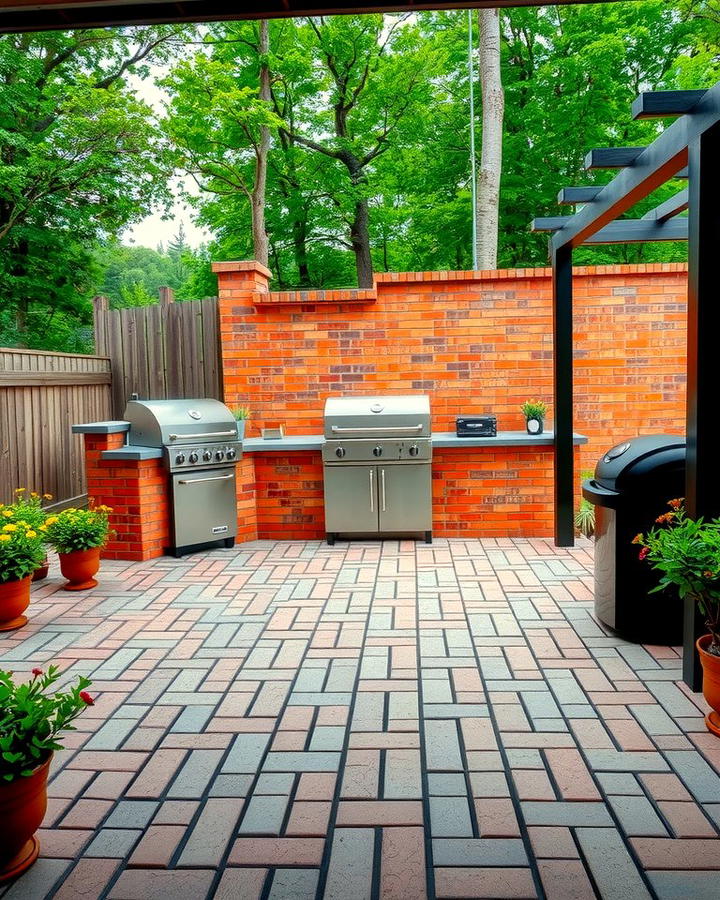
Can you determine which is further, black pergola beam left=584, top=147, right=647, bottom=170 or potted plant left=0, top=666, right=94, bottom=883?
black pergola beam left=584, top=147, right=647, bottom=170

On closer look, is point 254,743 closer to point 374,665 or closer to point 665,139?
point 374,665

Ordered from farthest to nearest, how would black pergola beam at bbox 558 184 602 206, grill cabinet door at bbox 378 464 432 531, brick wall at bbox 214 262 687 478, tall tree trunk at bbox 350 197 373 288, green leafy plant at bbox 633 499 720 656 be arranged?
tall tree trunk at bbox 350 197 373 288
brick wall at bbox 214 262 687 478
grill cabinet door at bbox 378 464 432 531
black pergola beam at bbox 558 184 602 206
green leafy plant at bbox 633 499 720 656

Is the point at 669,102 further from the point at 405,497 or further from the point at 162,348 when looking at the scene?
the point at 162,348

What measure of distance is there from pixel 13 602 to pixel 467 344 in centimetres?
432

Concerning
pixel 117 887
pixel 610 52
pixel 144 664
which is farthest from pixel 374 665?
pixel 610 52

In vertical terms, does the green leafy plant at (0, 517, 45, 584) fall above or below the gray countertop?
below

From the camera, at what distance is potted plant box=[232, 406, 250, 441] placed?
6113 mm

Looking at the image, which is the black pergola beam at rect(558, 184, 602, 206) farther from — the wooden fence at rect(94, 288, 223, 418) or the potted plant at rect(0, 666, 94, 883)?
the potted plant at rect(0, 666, 94, 883)

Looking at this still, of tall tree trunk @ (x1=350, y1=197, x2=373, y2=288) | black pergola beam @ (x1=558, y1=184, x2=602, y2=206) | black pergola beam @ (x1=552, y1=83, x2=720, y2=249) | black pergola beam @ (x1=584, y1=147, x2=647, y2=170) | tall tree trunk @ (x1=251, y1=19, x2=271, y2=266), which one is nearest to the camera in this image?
black pergola beam @ (x1=552, y1=83, x2=720, y2=249)

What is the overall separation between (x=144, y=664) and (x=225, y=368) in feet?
12.2

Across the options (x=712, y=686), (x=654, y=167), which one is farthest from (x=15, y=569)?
(x=654, y=167)

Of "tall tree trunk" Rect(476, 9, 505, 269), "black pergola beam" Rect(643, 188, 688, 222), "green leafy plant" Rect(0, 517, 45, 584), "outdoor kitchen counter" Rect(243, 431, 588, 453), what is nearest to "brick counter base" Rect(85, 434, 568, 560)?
"outdoor kitchen counter" Rect(243, 431, 588, 453)

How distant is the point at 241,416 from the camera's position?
6.33 metres

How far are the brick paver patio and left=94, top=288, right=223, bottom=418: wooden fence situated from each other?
301 centimetres
